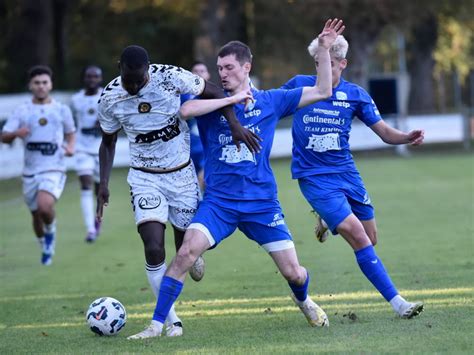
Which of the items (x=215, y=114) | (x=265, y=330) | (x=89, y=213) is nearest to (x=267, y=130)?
(x=215, y=114)

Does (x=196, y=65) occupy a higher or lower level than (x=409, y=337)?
higher

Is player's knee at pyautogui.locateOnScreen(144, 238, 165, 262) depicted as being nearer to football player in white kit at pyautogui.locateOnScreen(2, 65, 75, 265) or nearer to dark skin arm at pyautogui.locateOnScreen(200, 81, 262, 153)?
dark skin arm at pyautogui.locateOnScreen(200, 81, 262, 153)

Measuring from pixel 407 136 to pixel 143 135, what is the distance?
7.06 ft

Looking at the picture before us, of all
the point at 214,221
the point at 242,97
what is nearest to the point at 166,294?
the point at 214,221

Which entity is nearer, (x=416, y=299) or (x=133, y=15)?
(x=416, y=299)

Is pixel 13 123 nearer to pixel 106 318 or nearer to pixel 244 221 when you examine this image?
pixel 106 318

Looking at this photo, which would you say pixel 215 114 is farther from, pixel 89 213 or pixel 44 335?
pixel 89 213

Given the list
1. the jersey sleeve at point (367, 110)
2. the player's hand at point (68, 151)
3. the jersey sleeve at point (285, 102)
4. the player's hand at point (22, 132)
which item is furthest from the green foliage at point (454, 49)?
the jersey sleeve at point (285, 102)

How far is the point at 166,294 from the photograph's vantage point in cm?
798

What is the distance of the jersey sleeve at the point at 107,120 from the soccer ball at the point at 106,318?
1.30m

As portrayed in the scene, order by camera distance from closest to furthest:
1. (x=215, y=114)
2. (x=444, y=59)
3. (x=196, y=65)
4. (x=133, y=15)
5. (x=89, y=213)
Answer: (x=215, y=114), (x=196, y=65), (x=89, y=213), (x=133, y=15), (x=444, y=59)

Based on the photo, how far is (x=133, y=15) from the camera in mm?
49500

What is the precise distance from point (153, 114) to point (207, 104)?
44 cm

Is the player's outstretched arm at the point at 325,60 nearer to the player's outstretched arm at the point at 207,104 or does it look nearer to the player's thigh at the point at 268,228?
the player's outstretched arm at the point at 207,104
